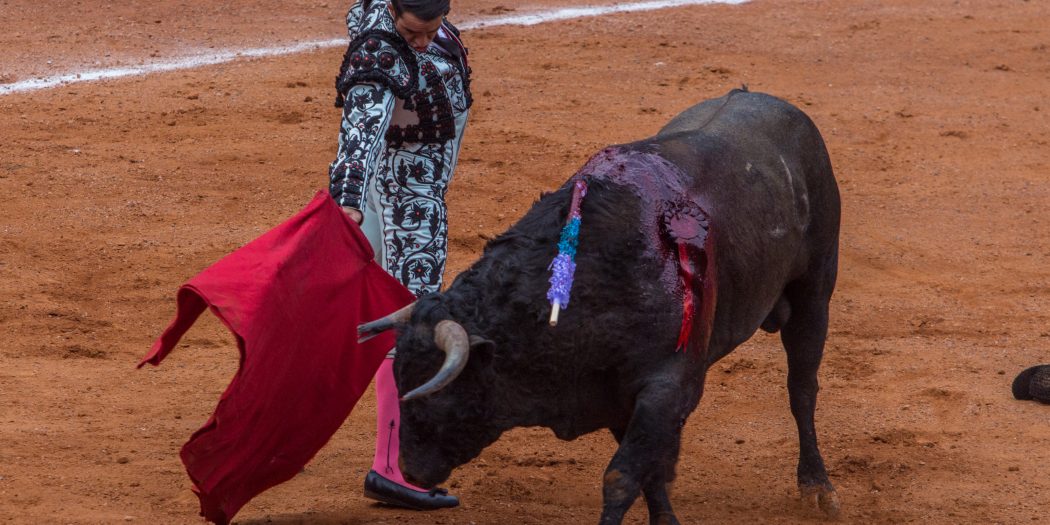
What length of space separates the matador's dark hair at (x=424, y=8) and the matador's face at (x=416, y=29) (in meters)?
0.01

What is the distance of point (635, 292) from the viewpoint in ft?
13.0

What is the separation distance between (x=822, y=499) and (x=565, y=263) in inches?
69.0

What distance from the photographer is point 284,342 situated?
4.22 metres

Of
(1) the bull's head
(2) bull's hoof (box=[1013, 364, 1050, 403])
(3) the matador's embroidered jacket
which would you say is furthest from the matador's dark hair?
(2) bull's hoof (box=[1013, 364, 1050, 403])

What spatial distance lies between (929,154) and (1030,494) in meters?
4.82

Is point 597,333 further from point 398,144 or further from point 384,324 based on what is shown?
point 398,144

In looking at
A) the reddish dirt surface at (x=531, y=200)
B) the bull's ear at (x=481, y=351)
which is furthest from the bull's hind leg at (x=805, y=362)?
the bull's ear at (x=481, y=351)

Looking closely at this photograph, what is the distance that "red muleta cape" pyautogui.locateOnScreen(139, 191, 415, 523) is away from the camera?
413 centimetres

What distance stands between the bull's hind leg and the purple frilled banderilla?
1.51m

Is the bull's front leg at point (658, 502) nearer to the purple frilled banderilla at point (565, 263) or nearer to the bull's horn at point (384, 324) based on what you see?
the purple frilled banderilla at point (565, 263)

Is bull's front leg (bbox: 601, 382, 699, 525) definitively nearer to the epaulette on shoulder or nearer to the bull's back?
the bull's back

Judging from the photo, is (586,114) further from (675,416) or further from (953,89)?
(675,416)

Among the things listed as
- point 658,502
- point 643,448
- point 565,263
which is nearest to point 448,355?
point 565,263

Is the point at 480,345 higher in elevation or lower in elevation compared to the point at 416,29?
lower
